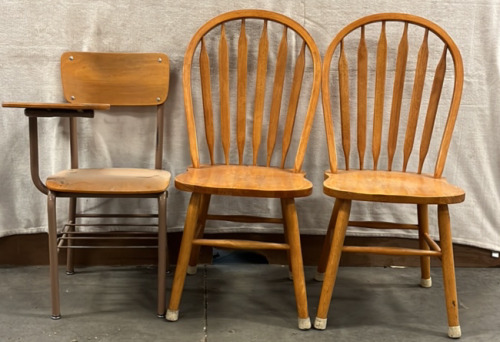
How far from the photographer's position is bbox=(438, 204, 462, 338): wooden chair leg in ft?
5.28

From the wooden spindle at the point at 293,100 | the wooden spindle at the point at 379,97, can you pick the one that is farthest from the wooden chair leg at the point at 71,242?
the wooden spindle at the point at 379,97

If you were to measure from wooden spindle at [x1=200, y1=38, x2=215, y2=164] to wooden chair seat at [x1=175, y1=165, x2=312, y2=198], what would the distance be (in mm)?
137

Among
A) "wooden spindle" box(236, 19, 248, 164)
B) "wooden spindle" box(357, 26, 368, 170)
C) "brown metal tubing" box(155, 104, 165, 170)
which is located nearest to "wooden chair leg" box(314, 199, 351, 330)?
"wooden spindle" box(357, 26, 368, 170)

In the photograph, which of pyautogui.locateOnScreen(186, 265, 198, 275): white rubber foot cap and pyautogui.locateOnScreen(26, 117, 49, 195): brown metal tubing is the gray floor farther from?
pyautogui.locateOnScreen(26, 117, 49, 195): brown metal tubing

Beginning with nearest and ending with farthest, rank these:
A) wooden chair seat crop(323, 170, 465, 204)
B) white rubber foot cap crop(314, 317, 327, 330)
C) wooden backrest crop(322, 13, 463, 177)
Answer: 1. wooden chair seat crop(323, 170, 465, 204)
2. white rubber foot cap crop(314, 317, 327, 330)
3. wooden backrest crop(322, 13, 463, 177)

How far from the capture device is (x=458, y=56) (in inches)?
73.5

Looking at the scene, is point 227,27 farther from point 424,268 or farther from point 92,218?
point 424,268

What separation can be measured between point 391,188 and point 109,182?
86 cm

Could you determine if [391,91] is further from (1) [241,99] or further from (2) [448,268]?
(2) [448,268]

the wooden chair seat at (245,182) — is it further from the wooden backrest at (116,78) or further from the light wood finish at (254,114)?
the wooden backrest at (116,78)

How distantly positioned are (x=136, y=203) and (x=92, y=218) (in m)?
0.18

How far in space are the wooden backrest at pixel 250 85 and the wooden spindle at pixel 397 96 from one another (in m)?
0.31

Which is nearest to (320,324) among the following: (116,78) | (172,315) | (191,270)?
(172,315)

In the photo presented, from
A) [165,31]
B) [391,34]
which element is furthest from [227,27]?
[391,34]
